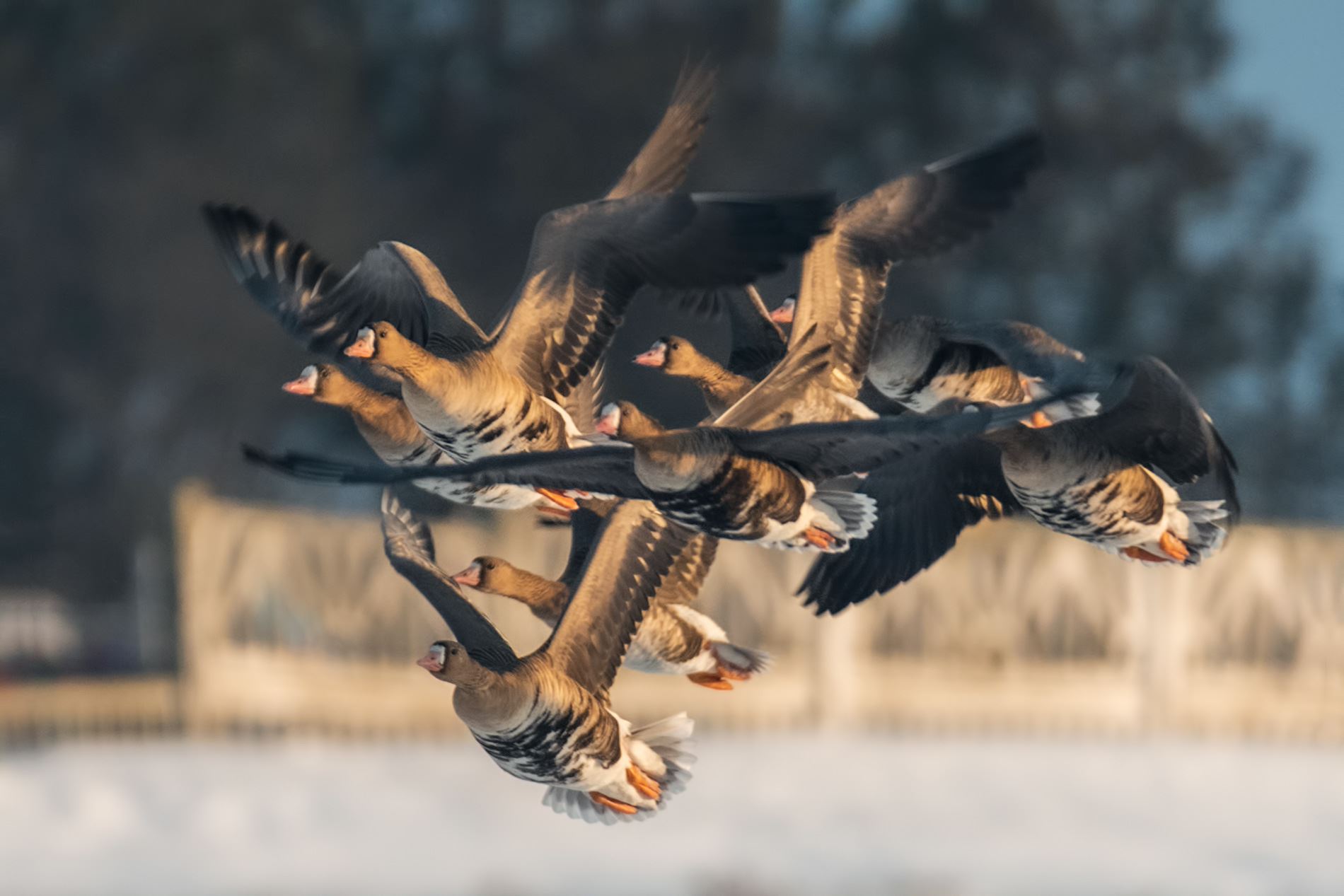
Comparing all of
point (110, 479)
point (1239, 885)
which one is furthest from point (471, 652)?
point (1239, 885)

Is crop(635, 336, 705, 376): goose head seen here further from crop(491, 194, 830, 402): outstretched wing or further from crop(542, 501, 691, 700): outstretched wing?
crop(542, 501, 691, 700): outstretched wing

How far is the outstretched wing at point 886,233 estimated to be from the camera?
5.20 meters

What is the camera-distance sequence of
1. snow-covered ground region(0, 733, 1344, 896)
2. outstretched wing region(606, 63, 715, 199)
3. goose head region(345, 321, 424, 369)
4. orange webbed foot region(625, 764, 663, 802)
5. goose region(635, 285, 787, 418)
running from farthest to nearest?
snow-covered ground region(0, 733, 1344, 896), outstretched wing region(606, 63, 715, 199), goose region(635, 285, 787, 418), orange webbed foot region(625, 764, 663, 802), goose head region(345, 321, 424, 369)

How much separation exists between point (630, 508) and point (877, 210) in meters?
1.19

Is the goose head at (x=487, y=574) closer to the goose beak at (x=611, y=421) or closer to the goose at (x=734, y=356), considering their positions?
the goose at (x=734, y=356)

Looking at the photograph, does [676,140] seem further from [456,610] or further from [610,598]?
[456,610]

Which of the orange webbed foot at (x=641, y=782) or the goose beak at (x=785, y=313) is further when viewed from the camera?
the goose beak at (x=785, y=313)

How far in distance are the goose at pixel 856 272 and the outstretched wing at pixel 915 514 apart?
9.7 inches

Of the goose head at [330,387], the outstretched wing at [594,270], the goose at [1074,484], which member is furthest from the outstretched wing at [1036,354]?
the goose head at [330,387]

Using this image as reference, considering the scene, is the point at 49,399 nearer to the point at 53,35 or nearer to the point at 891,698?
the point at 53,35

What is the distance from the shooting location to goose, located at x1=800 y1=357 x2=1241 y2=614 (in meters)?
4.81

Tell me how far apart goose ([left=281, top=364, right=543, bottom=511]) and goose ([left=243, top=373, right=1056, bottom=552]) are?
0.49 m

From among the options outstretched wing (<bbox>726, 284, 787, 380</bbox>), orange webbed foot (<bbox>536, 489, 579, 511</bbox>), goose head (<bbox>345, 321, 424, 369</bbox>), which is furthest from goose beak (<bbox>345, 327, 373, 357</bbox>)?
outstretched wing (<bbox>726, 284, 787, 380</bbox>)

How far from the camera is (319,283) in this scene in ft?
19.8
